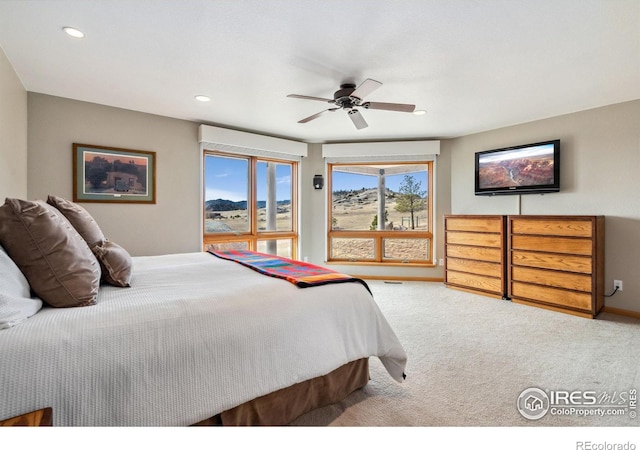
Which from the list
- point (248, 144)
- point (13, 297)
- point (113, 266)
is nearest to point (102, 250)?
point (113, 266)

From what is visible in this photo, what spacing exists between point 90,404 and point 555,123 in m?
4.96

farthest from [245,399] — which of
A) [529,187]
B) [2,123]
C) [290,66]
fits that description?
[529,187]

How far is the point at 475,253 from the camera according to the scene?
13.4 ft

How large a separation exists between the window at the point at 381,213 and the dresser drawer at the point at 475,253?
619 mm

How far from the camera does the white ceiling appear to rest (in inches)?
69.7

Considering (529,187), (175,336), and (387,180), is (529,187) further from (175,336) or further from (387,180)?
(175,336)

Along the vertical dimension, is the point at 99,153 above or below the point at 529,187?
above

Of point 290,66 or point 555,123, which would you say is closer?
point 290,66

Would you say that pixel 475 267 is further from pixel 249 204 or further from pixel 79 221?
pixel 79 221

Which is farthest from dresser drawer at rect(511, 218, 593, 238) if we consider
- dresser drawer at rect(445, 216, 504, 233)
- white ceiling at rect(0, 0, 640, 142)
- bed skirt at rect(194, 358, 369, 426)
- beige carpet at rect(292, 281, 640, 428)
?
bed skirt at rect(194, 358, 369, 426)

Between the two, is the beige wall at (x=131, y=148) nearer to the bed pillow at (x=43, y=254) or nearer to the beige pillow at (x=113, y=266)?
the beige pillow at (x=113, y=266)

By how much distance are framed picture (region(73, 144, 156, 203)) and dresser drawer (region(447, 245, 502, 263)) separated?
4.10m

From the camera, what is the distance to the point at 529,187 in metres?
3.88

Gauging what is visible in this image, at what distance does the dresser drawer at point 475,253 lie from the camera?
3.87 m
